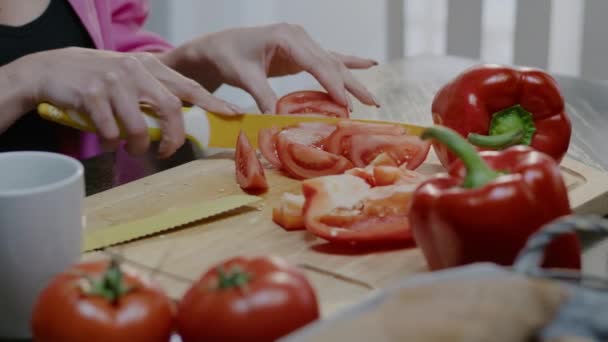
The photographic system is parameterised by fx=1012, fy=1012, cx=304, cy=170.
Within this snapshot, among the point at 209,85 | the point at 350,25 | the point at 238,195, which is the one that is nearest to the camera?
the point at 238,195

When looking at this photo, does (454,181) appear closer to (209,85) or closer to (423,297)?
(423,297)

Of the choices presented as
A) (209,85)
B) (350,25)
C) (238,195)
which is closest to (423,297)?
(238,195)

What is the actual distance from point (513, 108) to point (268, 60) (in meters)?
0.39

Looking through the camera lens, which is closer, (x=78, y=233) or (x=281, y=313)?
(x=281, y=313)

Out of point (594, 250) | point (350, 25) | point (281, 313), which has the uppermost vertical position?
point (281, 313)

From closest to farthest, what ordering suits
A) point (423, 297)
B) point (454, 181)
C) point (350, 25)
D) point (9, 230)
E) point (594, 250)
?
point (423, 297), point (9, 230), point (454, 181), point (594, 250), point (350, 25)

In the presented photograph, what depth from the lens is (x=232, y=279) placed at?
2.44ft

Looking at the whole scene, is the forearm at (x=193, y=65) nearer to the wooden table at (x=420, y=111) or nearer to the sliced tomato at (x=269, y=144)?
the wooden table at (x=420, y=111)

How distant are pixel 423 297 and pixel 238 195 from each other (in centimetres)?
53

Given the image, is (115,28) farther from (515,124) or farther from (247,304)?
(247,304)

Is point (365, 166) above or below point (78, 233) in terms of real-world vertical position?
below

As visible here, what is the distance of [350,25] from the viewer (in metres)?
3.13

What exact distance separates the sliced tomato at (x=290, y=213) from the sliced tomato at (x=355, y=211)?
1cm

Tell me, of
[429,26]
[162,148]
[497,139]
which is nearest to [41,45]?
[162,148]
